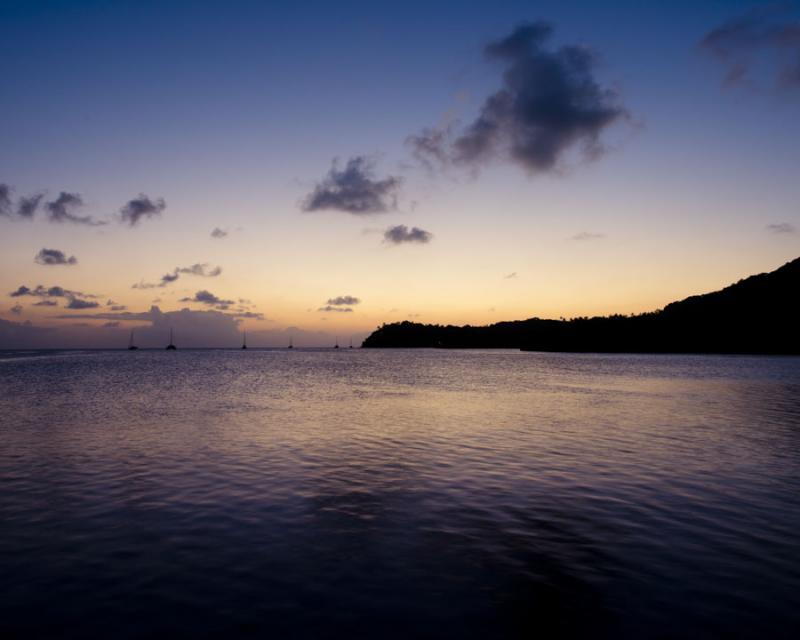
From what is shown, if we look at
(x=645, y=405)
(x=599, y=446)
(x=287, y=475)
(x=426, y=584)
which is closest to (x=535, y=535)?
(x=426, y=584)

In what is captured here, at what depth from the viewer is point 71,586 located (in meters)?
11.7

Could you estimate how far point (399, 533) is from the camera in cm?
1530

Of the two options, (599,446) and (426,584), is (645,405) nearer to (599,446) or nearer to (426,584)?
(599,446)

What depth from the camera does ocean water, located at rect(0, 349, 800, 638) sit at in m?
10.5

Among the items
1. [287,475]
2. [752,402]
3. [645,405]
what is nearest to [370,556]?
[287,475]

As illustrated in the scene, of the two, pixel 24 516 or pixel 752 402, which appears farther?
pixel 752 402

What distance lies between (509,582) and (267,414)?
1349 inches

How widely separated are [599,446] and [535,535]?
16074mm

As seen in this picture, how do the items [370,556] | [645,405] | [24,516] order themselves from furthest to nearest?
[645,405], [24,516], [370,556]

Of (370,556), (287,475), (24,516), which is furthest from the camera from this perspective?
(287,475)

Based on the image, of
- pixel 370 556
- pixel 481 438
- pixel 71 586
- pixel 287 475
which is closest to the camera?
pixel 71 586

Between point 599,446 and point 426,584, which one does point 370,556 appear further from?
point 599,446

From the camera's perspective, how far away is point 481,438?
31938mm

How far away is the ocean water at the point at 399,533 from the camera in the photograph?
1052cm
